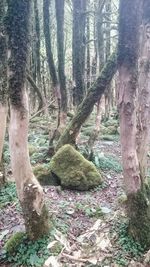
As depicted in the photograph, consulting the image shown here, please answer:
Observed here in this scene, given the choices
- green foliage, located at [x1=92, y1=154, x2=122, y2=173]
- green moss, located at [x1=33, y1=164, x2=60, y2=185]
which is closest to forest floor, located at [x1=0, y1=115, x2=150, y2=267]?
green moss, located at [x1=33, y1=164, x2=60, y2=185]

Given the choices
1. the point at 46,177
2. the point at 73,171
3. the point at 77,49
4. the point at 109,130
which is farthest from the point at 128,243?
the point at 109,130

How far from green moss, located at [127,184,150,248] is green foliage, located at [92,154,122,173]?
14.3 ft

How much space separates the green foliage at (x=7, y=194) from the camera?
7.06m

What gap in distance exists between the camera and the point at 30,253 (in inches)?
203

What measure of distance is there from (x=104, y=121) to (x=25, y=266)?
53.4 ft

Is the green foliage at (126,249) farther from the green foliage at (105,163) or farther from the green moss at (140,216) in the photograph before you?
the green foliage at (105,163)

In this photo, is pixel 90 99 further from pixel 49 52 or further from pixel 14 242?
→ pixel 14 242

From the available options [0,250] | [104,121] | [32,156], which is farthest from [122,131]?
[104,121]

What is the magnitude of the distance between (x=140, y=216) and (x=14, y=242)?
199cm

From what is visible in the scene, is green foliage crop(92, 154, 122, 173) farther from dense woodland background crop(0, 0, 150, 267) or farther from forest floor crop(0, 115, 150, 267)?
dense woodland background crop(0, 0, 150, 267)

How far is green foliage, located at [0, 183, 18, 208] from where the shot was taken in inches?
278

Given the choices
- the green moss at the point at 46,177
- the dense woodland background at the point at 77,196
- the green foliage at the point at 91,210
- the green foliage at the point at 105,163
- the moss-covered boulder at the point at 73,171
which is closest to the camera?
the dense woodland background at the point at 77,196

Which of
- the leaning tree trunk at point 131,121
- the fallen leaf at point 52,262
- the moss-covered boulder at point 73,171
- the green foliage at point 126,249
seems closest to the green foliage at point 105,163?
the moss-covered boulder at point 73,171

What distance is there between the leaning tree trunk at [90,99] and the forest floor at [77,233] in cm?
181
